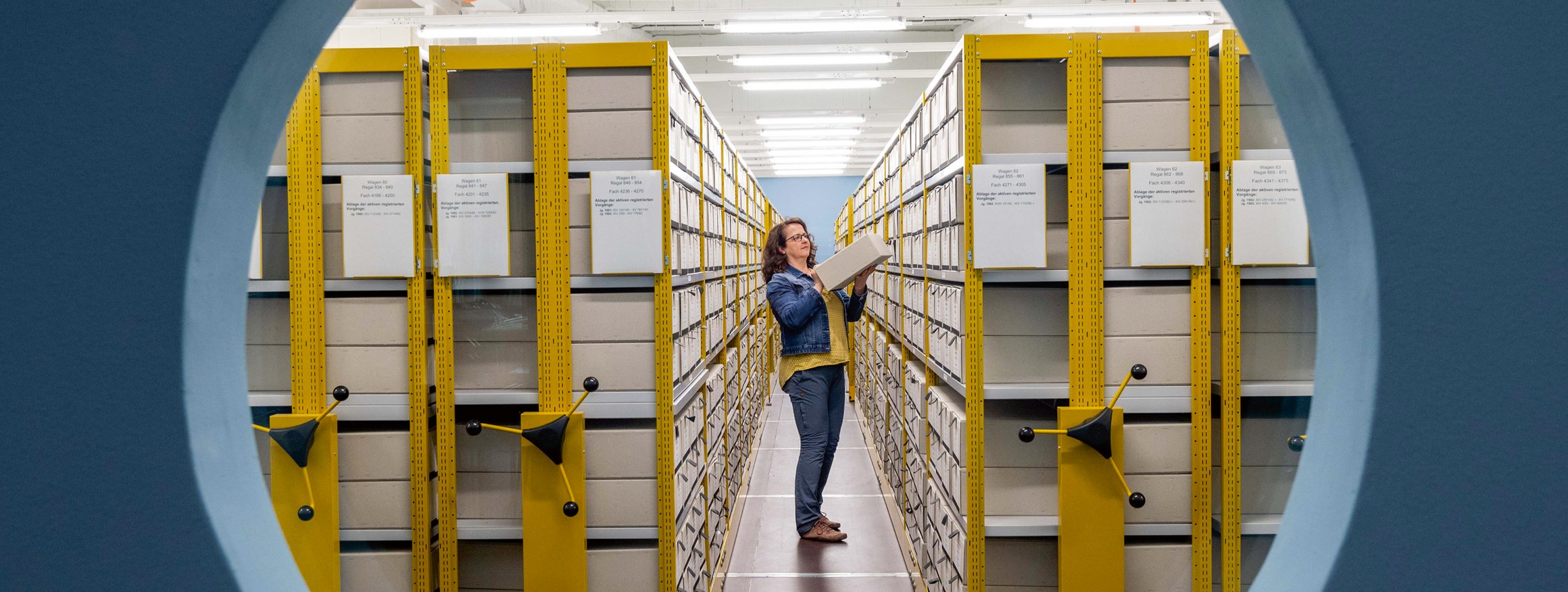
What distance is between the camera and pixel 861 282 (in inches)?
164

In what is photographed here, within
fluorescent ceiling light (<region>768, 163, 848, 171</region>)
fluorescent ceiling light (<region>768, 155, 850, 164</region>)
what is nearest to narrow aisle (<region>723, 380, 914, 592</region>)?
fluorescent ceiling light (<region>768, 155, 850, 164</region>)

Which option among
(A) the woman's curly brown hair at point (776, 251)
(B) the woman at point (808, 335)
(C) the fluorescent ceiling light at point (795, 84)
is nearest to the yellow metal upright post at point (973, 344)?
(B) the woman at point (808, 335)

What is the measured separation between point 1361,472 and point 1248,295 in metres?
2.23

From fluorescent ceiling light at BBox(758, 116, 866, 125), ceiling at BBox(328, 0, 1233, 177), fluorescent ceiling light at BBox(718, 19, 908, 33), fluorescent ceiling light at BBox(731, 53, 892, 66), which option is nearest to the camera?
fluorescent ceiling light at BBox(718, 19, 908, 33)

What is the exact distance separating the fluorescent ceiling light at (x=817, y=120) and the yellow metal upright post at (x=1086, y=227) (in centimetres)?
784

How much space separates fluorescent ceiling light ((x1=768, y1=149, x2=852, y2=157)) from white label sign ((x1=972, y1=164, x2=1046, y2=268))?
11567 millimetres

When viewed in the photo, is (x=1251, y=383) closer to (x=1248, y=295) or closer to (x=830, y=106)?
(x=1248, y=295)

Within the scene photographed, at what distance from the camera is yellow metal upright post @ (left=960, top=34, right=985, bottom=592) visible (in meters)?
2.95

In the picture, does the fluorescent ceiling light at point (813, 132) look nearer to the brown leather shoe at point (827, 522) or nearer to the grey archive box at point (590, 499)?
the brown leather shoe at point (827, 522)

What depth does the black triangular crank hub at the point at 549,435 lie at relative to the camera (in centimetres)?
288

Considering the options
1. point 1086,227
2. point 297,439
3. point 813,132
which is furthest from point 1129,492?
point 813,132

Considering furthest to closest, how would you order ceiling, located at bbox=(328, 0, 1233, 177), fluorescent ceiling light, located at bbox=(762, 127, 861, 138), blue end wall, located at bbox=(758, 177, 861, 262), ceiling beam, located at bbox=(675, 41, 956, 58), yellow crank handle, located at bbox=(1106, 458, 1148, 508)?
blue end wall, located at bbox=(758, 177, 861, 262) → fluorescent ceiling light, located at bbox=(762, 127, 861, 138) → ceiling beam, located at bbox=(675, 41, 956, 58) → ceiling, located at bbox=(328, 0, 1233, 177) → yellow crank handle, located at bbox=(1106, 458, 1148, 508)

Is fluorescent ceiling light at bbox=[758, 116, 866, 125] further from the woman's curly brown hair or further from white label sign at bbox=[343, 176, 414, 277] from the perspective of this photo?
white label sign at bbox=[343, 176, 414, 277]

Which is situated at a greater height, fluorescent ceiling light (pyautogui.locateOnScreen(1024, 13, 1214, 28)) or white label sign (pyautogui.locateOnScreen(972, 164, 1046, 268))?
fluorescent ceiling light (pyautogui.locateOnScreen(1024, 13, 1214, 28))
